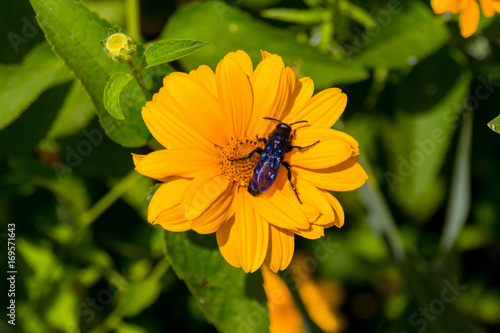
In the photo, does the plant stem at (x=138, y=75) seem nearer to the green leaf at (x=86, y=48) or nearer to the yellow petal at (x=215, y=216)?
the green leaf at (x=86, y=48)

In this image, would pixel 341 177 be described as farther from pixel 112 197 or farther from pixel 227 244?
pixel 112 197

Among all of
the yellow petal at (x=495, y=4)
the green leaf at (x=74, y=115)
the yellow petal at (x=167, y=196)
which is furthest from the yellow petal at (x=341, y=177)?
the green leaf at (x=74, y=115)

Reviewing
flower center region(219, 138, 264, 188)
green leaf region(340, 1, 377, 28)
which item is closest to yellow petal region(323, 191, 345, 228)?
flower center region(219, 138, 264, 188)

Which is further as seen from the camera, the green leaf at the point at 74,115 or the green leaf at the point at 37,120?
the green leaf at the point at 74,115

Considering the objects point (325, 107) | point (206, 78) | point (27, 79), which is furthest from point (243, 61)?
point (27, 79)

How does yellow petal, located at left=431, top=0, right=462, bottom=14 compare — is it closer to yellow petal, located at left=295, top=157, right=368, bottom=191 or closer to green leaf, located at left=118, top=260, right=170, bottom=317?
yellow petal, located at left=295, top=157, right=368, bottom=191

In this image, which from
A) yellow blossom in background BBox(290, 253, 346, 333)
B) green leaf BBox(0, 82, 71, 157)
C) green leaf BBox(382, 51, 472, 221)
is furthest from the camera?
yellow blossom in background BBox(290, 253, 346, 333)

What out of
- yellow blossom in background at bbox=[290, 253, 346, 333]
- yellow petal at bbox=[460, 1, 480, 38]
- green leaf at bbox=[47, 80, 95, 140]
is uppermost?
yellow petal at bbox=[460, 1, 480, 38]

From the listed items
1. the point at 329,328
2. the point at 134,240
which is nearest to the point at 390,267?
the point at 329,328
